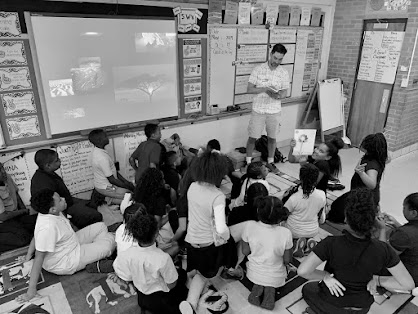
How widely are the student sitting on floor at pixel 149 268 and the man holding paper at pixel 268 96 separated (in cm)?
256

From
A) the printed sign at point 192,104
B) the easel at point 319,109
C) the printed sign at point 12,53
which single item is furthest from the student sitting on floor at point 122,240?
the easel at point 319,109

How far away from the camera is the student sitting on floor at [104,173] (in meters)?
3.06

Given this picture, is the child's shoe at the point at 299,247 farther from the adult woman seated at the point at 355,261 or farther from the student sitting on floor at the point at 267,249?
the adult woman seated at the point at 355,261

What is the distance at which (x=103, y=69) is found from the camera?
10.6ft

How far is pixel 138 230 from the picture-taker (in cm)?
173

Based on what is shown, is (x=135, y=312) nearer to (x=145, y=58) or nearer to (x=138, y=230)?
(x=138, y=230)

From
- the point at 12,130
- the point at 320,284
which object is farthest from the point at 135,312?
the point at 12,130

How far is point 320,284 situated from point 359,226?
1.92 feet

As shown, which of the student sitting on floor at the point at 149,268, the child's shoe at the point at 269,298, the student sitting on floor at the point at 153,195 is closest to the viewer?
the student sitting on floor at the point at 149,268

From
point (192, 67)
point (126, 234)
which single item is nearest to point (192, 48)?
point (192, 67)

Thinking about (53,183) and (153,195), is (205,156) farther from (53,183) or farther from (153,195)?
(53,183)

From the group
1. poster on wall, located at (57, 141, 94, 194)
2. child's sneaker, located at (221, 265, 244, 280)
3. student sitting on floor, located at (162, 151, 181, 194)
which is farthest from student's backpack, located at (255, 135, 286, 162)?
child's sneaker, located at (221, 265, 244, 280)

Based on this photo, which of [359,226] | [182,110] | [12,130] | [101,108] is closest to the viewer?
[359,226]

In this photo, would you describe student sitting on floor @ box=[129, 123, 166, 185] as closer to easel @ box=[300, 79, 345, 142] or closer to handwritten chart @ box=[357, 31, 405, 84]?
easel @ box=[300, 79, 345, 142]
